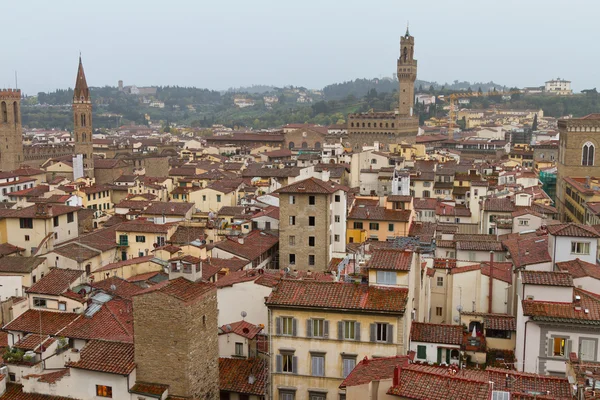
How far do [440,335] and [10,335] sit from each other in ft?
51.7

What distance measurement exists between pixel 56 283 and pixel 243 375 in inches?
422

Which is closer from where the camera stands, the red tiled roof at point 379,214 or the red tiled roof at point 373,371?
the red tiled roof at point 373,371

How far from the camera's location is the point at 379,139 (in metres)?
106

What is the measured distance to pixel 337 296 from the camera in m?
21.6

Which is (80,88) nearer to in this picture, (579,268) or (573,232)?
(573,232)

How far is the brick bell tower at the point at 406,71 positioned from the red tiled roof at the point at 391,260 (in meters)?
96.6

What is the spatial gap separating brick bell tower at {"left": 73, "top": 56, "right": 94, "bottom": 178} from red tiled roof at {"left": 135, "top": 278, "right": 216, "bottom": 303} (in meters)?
66.1

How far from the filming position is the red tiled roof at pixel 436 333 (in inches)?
915

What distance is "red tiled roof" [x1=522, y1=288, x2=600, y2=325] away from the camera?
66.3 ft

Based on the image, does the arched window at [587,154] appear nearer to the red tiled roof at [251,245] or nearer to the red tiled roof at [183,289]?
the red tiled roof at [251,245]

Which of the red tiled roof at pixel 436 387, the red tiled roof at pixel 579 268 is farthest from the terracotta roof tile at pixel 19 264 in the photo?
the red tiled roof at pixel 579 268

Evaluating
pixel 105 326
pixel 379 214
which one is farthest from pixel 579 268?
pixel 379 214

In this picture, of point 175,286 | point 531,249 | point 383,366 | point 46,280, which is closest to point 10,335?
point 46,280

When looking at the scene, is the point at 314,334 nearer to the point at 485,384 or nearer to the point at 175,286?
the point at 175,286
